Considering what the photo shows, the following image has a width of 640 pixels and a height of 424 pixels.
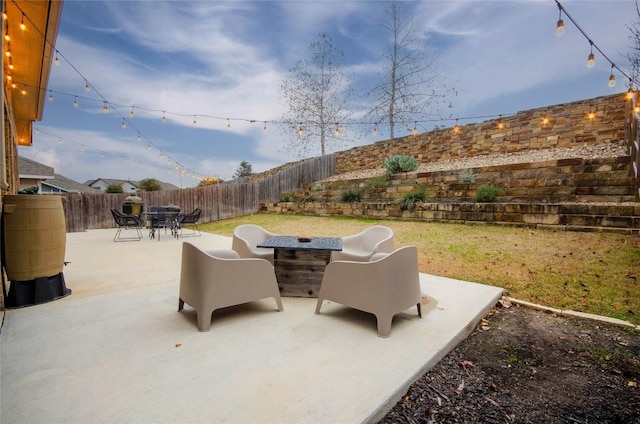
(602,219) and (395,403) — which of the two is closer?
(395,403)

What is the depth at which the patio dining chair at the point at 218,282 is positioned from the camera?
78.9 inches

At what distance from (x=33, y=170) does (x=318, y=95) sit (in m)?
14.0

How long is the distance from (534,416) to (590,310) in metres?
1.72

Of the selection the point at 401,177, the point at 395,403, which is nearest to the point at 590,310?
the point at 395,403

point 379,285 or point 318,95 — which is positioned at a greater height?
point 318,95

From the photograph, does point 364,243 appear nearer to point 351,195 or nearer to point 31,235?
point 31,235

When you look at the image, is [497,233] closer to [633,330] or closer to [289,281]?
[633,330]

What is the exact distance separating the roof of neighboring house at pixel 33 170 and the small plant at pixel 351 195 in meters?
13.7

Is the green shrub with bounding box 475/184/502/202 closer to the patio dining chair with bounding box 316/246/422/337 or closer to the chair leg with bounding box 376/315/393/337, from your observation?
the patio dining chair with bounding box 316/246/422/337

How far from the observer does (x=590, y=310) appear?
2.47 meters

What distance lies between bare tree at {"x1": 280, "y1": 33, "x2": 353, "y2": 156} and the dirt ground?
14584 millimetres

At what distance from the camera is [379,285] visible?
6.46ft

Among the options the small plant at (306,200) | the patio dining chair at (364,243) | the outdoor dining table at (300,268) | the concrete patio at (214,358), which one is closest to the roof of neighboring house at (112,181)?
the small plant at (306,200)

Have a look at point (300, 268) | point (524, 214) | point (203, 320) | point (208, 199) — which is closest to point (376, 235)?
point (300, 268)
